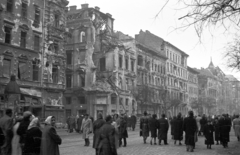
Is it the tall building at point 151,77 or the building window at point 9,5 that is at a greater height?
the building window at point 9,5

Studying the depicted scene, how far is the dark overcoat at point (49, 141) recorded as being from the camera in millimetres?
7980

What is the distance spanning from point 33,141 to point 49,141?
420 mm

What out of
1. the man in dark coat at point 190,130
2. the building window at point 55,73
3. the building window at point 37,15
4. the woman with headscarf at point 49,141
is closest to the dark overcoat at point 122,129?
the man in dark coat at point 190,130

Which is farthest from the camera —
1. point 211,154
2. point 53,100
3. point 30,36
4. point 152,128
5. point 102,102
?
point 102,102

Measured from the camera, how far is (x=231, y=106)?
4390 inches

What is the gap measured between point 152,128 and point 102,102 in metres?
30.0

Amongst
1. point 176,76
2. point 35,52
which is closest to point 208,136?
point 35,52

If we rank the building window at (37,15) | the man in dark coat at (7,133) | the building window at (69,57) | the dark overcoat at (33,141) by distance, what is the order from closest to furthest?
the dark overcoat at (33,141), the man in dark coat at (7,133), the building window at (37,15), the building window at (69,57)

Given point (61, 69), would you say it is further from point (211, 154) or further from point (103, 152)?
point (103, 152)

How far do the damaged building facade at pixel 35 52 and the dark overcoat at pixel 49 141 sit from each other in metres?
21.8

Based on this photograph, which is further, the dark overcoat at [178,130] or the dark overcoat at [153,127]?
the dark overcoat at [153,127]

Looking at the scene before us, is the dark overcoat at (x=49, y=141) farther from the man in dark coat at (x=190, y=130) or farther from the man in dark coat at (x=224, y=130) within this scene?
the man in dark coat at (x=224, y=130)

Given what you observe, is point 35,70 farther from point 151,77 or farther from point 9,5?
point 151,77

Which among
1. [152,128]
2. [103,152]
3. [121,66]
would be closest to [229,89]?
[121,66]
